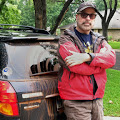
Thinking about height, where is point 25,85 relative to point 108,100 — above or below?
above

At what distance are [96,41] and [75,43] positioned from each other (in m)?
0.33

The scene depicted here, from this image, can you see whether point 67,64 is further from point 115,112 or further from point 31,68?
point 115,112

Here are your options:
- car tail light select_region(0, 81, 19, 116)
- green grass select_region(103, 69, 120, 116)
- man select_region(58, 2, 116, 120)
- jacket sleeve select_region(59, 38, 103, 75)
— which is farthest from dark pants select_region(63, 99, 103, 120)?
green grass select_region(103, 69, 120, 116)

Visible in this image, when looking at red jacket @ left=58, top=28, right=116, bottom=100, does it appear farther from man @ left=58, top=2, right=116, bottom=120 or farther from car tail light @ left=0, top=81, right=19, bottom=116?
car tail light @ left=0, top=81, right=19, bottom=116

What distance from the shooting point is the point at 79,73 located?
220 cm

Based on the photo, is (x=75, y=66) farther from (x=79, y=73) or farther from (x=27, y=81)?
(x=27, y=81)

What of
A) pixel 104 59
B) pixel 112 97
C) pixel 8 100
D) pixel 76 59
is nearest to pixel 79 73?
pixel 76 59

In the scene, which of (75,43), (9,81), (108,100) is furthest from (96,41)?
(108,100)

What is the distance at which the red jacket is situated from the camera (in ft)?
7.30

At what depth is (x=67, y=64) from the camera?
221 cm

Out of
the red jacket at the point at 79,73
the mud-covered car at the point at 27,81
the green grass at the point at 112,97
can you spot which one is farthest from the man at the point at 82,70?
the green grass at the point at 112,97

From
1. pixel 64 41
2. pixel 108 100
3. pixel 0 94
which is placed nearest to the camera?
pixel 0 94

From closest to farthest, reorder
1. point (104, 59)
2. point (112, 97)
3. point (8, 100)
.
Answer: point (8, 100)
point (104, 59)
point (112, 97)

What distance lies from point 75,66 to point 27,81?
62 centimetres
